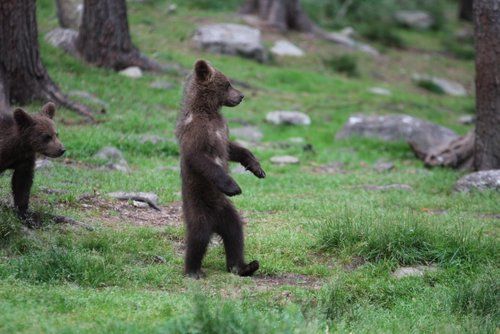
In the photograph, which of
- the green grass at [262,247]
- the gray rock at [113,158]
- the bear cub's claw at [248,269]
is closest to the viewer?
the green grass at [262,247]

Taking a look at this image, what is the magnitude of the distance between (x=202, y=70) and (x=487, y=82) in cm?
651

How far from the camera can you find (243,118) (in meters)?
16.3

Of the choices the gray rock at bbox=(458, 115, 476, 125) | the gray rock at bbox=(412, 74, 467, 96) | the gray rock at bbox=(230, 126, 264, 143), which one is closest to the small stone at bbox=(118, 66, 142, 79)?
the gray rock at bbox=(230, 126, 264, 143)

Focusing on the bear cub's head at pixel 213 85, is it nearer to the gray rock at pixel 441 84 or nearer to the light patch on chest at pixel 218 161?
the light patch on chest at pixel 218 161

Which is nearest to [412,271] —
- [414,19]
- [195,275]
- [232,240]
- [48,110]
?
[232,240]

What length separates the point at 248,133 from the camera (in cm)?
1549

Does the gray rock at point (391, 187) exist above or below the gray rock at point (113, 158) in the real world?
below

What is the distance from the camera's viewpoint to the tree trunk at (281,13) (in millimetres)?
24516

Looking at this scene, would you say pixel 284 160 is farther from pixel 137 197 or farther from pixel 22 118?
pixel 22 118

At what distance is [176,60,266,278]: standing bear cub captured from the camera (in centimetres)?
734

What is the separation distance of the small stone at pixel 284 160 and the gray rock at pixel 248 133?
1.19m

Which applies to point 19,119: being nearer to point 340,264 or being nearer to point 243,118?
point 340,264

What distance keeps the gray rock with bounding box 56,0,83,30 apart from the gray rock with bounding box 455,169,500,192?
10.1 meters

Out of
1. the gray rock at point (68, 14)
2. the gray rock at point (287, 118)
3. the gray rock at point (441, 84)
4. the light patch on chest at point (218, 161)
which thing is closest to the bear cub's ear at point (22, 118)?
the light patch on chest at point (218, 161)
